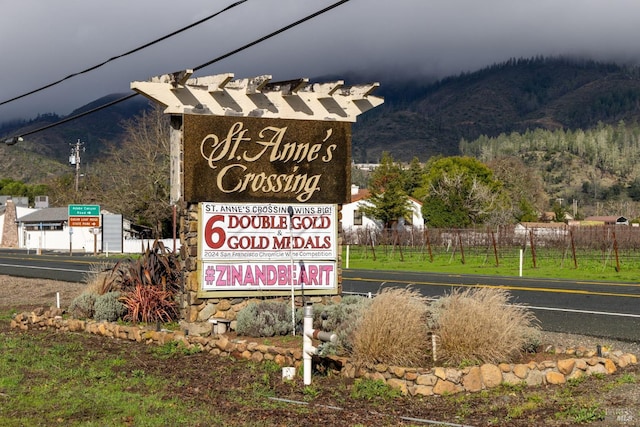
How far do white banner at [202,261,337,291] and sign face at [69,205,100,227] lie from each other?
56.9 m

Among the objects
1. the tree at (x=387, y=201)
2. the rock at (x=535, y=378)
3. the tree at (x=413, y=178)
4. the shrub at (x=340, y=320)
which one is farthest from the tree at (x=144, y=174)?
the rock at (x=535, y=378)

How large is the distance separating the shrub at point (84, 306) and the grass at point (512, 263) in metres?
21.1

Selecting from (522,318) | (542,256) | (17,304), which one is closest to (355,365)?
(522,318)

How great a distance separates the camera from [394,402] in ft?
33.1

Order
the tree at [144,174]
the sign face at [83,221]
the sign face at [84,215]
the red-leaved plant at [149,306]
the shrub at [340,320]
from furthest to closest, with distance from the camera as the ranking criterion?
the sign face at [83,221] → the sign face at [84,215] → the tree at [144,174] → the red-leaved plant at [149,306] → the shrub at [340,320]

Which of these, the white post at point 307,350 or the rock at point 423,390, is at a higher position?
the white post at point 307,350

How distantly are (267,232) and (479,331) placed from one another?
576 centimetres

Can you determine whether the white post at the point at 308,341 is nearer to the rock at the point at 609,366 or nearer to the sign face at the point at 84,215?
the rock at the point at 609,366

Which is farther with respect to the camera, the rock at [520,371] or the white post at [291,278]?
the white post at [291,278]

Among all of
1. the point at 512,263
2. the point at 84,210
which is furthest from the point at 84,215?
the point at 512,263

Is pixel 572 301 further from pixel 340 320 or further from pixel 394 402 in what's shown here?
pixel 394 402

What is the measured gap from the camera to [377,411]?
9.65m

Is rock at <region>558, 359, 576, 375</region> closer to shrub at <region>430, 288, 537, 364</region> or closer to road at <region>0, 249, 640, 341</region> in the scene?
shrub at <region>430, 288, 537, 364</region>

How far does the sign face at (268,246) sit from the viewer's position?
1541cm
